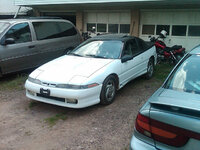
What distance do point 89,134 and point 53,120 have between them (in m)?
0.88

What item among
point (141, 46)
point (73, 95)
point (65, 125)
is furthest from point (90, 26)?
point (65, 125)

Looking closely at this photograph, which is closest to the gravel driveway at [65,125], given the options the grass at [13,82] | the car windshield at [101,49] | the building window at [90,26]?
the grass at [13,82]

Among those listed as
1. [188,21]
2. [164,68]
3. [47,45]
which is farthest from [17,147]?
[188,21]

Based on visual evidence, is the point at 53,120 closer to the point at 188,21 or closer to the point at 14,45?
the point at 14,45

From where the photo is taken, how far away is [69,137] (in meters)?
3.67

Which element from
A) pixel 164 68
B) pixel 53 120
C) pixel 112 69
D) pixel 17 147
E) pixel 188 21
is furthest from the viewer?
pixel 188 21

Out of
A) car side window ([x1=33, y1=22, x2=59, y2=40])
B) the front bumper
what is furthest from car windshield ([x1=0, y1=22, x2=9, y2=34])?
the front bumper

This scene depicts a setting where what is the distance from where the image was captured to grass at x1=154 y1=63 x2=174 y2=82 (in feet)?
24.0

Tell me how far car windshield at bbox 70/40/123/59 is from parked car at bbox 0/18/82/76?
1.77 m

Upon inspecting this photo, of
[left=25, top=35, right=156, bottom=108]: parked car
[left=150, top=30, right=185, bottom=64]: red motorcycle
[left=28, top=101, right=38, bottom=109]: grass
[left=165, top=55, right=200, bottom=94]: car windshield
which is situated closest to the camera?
[left=165, top=55, right=200, bottom=94]: car windshield

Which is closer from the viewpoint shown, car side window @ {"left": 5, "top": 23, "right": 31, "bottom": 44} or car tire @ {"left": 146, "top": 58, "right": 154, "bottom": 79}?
car side window @ {"left": 5, "top": 23, "right": 31, "bottom": 44}

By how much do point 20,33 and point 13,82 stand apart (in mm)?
1526

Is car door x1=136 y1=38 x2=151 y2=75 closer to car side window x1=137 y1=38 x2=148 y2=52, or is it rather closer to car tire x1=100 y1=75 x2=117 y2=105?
car side window x1=137 y1=38 x2=148 y2=52

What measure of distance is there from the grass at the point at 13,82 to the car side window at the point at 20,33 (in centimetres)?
115
